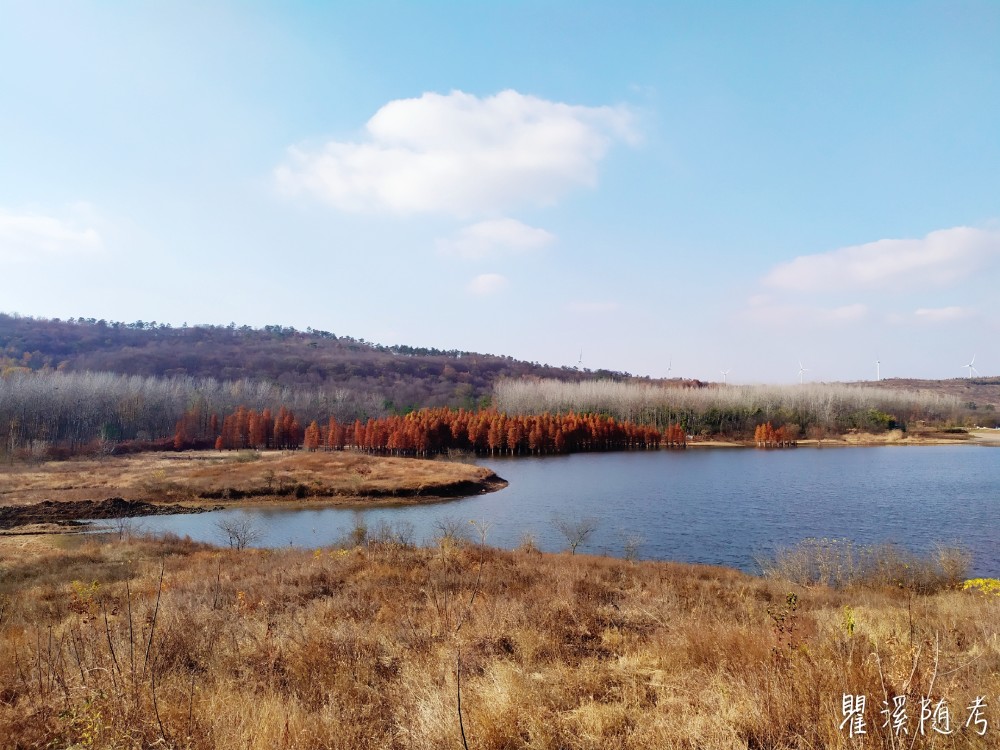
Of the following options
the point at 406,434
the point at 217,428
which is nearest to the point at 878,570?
the point at 406,434

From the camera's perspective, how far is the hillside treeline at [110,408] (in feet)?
299

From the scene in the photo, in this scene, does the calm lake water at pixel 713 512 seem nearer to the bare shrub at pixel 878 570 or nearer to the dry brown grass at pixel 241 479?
the bare shrub at pixel 878 570

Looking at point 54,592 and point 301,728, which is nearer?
point 301,728

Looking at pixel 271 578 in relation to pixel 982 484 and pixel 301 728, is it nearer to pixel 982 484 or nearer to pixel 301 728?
pixel 301 728

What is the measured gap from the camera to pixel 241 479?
54.9 m

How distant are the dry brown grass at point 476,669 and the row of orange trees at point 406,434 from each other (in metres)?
82.8

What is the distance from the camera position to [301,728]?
14.7 feet

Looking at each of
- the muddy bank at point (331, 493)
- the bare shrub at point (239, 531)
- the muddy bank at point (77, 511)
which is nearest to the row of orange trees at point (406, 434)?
the muddy bank at point (331, 493)

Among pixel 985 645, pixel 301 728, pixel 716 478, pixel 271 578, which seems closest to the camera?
pixel 301 728

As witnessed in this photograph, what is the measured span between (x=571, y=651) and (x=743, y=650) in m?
2.24

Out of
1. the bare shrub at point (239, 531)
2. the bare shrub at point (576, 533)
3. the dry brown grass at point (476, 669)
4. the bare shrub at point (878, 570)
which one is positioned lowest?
the bare shrub at point (239, 531)

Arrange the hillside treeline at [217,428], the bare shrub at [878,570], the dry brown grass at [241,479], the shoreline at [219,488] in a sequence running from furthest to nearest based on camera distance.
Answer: the hillside treeline at [217,428] < the dry brown grass at [241,479] < the shoreline at [219,488] < the bare shrub at [878,570]

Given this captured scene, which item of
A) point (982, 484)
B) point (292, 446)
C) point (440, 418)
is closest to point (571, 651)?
point (982, 484)

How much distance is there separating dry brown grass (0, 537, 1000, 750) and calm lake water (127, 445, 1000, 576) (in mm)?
16487
